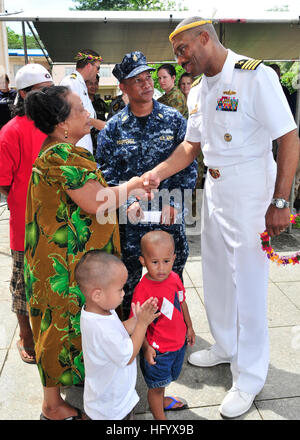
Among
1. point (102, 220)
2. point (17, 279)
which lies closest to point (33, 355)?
point (17, 279)

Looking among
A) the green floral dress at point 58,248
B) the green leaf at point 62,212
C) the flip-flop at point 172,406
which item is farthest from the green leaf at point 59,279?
the flip-flop at point 172,406

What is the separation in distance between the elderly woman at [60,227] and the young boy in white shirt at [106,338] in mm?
247

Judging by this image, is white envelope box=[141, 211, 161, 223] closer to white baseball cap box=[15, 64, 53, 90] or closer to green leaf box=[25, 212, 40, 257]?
green leaf box=[25, 212, 40, 257]

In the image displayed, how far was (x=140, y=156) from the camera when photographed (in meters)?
2.67

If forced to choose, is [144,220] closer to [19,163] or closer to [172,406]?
[19,163]

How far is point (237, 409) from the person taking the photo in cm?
228

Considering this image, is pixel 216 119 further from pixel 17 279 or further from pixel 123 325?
pixel 17 279

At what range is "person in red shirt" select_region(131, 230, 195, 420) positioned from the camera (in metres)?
2.11

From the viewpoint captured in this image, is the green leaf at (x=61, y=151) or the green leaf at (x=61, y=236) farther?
the green leaf at (x=61, y=236)

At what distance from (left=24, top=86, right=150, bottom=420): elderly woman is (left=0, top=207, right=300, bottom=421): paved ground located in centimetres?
36

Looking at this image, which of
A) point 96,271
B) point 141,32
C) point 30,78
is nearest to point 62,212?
point 96,271

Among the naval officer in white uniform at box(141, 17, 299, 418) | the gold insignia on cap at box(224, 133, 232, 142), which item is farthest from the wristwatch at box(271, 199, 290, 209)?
the gold insignia on cap at box(224, 133, 232, 142)

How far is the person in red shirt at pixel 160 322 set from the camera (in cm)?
211

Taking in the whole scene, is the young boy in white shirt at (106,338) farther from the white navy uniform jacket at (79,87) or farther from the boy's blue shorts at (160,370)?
the white navy uniform jacket at (79,87)
